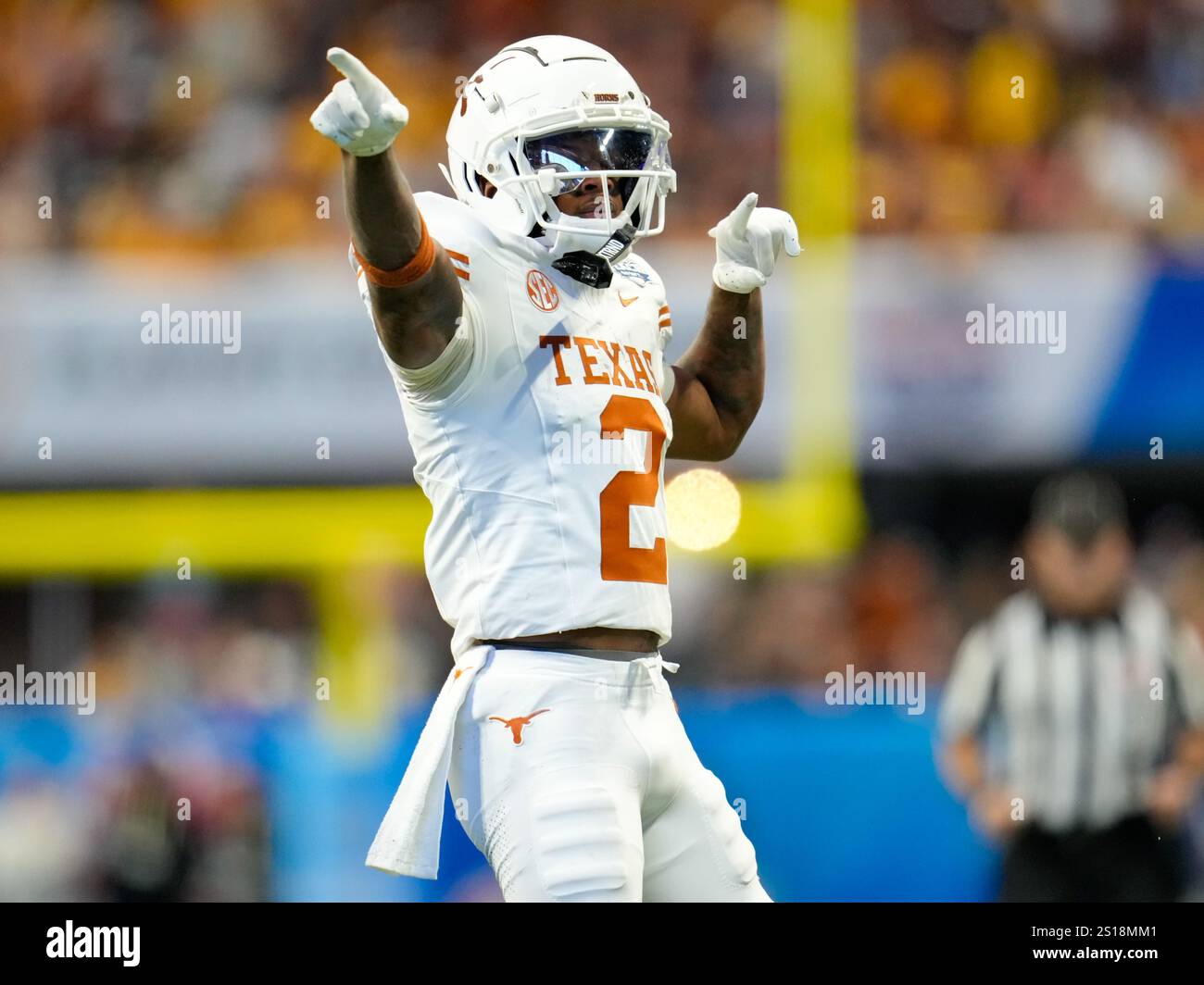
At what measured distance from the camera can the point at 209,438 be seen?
632 cm

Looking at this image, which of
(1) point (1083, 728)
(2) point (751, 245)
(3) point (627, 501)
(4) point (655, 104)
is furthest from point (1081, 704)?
(4) point (655, 104)

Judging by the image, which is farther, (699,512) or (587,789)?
(699,512)

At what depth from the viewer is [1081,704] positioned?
442 cm

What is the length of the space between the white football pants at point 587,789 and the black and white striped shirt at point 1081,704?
1827mm

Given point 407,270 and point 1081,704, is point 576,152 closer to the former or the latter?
point 407,270

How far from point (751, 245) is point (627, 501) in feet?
1.96

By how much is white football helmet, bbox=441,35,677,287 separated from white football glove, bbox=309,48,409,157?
1.31 ft

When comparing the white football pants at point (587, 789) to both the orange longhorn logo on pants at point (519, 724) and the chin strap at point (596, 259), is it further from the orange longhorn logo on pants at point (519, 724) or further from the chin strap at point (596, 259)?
the chin strap at point (596, 259)

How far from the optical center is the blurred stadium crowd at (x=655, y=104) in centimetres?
653

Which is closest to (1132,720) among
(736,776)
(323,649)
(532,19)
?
(736,776)

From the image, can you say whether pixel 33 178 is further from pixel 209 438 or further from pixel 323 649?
pixel 323 649

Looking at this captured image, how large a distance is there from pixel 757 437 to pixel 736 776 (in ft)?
5.26

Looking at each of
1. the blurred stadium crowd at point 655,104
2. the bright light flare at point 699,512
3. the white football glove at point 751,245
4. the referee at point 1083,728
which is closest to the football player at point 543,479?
the white football glove at point 751,245

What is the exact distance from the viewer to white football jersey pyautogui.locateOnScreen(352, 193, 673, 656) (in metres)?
2.68
